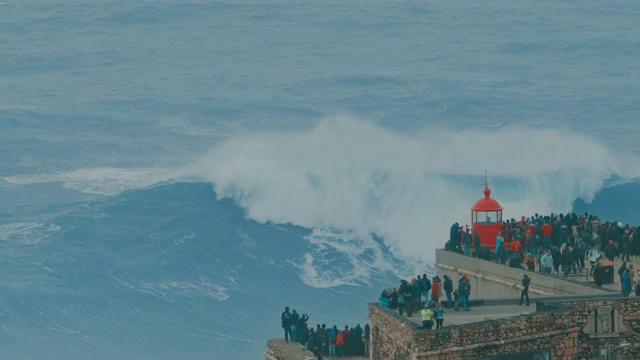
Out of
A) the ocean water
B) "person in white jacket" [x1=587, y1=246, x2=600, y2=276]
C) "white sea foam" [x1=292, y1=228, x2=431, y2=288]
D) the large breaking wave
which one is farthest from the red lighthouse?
the large breaking wave

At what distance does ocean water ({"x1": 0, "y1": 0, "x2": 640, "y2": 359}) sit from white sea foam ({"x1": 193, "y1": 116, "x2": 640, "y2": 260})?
0.16 meters

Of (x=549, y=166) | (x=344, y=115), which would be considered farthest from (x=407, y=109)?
(x=549, y=166)

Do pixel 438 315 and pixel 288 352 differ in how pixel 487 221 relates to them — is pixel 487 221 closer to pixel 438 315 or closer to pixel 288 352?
pixel 288 352

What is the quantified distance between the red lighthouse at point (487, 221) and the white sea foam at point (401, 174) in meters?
16.5

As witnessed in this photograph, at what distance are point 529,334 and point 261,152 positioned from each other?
148ft

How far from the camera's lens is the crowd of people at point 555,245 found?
40.0 m

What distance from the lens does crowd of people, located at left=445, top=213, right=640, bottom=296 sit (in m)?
40.0

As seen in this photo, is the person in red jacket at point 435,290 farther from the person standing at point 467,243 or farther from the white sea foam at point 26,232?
the white sea foam at point 26,232

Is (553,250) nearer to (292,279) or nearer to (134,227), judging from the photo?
(292,279)

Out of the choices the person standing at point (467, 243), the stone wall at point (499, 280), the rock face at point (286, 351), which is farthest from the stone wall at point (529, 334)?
the person standing at point (467, 243)

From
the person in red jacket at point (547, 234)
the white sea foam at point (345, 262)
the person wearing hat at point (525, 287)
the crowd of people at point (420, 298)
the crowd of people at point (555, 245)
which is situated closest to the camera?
the crowd of people at point (420, 298)

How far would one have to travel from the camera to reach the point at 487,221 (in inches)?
1718

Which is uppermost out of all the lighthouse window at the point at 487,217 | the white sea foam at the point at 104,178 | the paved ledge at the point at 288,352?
the white sea foam at the point at 104,178

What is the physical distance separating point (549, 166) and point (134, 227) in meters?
18.4
